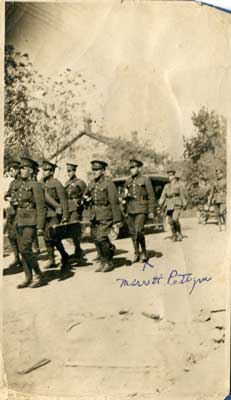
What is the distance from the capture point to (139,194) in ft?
5.82

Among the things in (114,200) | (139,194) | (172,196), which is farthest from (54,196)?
(172,196)

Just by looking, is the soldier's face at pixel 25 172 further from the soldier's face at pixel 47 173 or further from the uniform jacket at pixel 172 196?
the uniform jacket at pixel 172 196

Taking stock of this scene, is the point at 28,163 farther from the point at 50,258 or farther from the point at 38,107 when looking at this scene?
the point at 50,258

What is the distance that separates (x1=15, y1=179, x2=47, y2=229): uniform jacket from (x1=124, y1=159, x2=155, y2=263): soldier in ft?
1.13

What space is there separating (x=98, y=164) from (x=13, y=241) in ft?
1.52

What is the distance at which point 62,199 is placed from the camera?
1758 mm

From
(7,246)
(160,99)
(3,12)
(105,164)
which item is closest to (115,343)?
(7,246)

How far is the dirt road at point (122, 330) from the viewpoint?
1744 mm

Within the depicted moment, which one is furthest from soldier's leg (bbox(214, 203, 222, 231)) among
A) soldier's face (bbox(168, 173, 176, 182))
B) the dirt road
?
soldier's face (bbox(168, 173, 176, 182))

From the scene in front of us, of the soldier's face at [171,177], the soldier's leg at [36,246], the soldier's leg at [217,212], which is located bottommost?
the soldier's leg at [36,246]

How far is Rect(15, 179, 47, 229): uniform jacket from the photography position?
1.76 m
